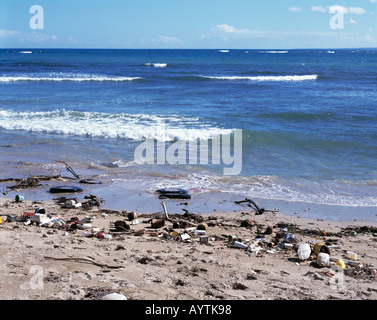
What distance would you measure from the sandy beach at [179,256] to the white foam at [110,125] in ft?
20.6

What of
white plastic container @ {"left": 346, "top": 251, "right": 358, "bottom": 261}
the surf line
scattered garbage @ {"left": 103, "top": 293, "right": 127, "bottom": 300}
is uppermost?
the surf line

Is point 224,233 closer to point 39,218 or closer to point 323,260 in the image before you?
point 323,260

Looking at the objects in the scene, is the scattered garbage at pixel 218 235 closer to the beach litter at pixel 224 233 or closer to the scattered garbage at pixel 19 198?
the beach litter at pixel 224 233

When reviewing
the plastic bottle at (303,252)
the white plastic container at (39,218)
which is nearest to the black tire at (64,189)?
the white plastic container at (39,218)

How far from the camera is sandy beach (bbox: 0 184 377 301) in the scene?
4285mm

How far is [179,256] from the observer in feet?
17.0

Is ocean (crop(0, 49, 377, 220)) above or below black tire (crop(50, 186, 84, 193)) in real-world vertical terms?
above

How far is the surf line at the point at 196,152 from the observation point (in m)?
10.4

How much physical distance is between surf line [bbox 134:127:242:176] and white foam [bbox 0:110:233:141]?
0.43 meters

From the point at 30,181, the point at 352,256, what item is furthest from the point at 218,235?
the point at 30,181

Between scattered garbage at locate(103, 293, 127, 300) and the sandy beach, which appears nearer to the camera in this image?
scattered garbage at locate(103, 293, 127, 300)

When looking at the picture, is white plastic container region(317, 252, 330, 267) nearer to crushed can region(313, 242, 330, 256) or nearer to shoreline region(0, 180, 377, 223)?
crushed can region(313, 242, 330, 256)

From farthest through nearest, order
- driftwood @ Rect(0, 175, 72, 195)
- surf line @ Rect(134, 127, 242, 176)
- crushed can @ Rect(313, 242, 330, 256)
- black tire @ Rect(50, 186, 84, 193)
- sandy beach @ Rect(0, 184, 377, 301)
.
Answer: surf line @ Rect(134, 127, 242, 176), driftwood @ Rect(0, 175, 72, 195), black tire @ Rect(50, 186, 84, 193), crushed can @ Rect(313, 242, 330, 256), sandy beach @ Rect(0, 184, 377, 301)

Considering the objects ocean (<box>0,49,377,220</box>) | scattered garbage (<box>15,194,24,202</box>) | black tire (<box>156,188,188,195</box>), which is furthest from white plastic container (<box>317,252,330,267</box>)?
scattered garbage (<box>15,194,24,202</box>)
